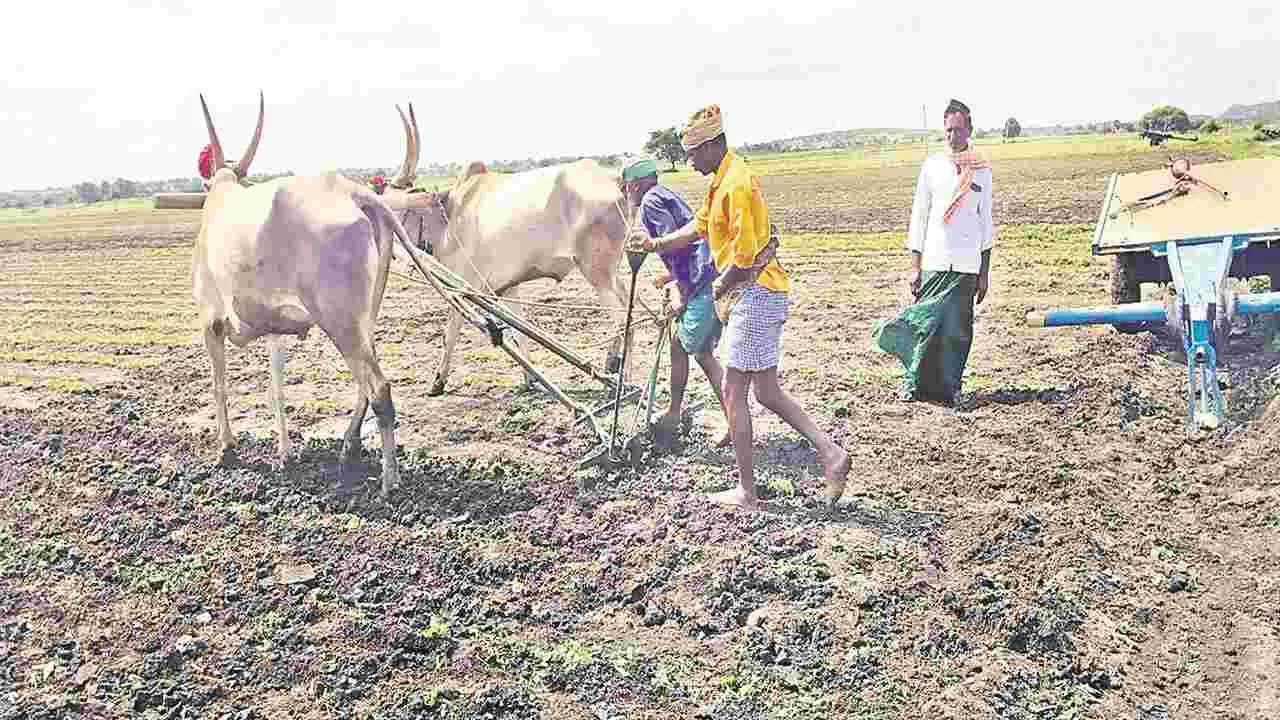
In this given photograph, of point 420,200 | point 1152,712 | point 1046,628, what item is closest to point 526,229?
point 420,200

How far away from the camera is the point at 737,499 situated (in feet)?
19.4

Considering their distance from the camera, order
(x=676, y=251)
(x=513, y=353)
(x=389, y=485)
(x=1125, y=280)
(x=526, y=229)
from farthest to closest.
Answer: (x=526, y=229) < (x=1125, y=280) < (x=513, y=353) < (x=389, y=485) < (x=676, y=251)

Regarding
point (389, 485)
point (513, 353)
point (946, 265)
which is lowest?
point (389, 485)

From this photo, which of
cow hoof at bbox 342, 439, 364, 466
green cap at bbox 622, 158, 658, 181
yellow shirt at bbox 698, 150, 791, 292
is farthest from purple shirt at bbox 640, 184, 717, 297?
cow hoof at bbox 342, 439, 364, 466

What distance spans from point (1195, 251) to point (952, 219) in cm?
154

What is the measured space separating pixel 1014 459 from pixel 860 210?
20.6 meters

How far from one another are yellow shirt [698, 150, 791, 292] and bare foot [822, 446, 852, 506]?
3.02 ft

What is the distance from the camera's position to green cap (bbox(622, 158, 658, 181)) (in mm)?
6637

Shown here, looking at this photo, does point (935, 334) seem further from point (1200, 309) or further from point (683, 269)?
point (683, 269)

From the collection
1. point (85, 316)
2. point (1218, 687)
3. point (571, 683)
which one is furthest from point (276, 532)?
point (85, 316)

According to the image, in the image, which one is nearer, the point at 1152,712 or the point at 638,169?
the point at 1152,712

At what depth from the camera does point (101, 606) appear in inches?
214

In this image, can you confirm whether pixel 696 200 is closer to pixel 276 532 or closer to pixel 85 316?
pixel 85 316

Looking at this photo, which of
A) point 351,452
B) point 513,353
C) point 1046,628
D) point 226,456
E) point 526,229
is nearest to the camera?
point 1046,628
